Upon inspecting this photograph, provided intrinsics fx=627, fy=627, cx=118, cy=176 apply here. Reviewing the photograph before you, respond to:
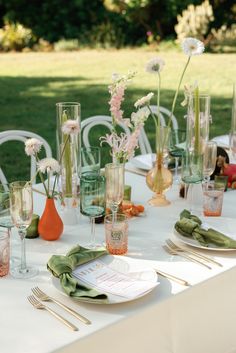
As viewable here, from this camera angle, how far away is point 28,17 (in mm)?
12297

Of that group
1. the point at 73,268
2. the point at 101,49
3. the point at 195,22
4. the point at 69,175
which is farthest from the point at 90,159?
the point at 101,49

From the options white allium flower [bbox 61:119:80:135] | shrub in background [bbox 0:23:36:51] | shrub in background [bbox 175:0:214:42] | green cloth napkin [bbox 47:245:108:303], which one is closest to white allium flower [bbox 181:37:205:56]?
white allium flower [bbox 61:119:80:135]

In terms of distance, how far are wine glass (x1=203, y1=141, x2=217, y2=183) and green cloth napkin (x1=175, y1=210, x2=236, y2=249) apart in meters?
0.36

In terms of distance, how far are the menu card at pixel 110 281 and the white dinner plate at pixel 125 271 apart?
14 mm

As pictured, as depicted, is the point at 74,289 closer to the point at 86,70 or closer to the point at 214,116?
the point at 214,116

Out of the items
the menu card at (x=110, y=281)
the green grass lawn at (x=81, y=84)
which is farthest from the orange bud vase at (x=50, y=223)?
the green grass lawn at (x=81, y=84)

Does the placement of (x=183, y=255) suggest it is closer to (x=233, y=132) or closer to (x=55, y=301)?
(x=55, y=301)

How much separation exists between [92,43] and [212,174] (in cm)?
979

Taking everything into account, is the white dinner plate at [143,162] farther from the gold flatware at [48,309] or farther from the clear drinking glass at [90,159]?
the gold flatware at [48,309]

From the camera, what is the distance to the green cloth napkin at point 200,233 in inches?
79.0

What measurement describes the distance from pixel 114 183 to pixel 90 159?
1.37ft

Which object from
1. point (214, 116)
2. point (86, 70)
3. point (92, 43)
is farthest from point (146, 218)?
point (92, 43)

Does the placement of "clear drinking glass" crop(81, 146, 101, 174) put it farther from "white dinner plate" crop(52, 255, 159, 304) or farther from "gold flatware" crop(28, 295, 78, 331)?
"gold flatware" crop(28, 295, 78, 331)

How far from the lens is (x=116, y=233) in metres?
1.96
